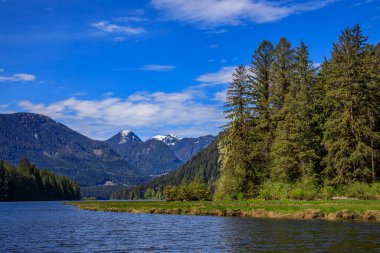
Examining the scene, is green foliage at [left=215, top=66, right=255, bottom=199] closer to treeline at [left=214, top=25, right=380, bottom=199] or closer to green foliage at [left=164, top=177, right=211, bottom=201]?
treeline at [left=214, top=25, right=380, bottom=199]

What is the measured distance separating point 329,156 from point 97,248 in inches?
1765

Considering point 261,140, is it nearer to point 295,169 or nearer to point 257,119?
point 257,119

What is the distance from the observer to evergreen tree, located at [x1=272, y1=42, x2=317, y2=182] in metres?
65.2

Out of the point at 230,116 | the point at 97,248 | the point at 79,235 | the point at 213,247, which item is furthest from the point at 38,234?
the point at 230,116

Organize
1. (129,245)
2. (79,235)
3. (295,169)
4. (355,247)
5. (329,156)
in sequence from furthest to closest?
1. (295,169)
2. (329,156)
3. (79,235)
4. (129,245)
5. (355,247)

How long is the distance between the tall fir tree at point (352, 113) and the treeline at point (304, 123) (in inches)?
5.5

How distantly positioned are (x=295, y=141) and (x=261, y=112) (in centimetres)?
1360

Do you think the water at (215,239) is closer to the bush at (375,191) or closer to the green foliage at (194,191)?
the bush at (375,191)

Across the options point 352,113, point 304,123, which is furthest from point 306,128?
point 352,113

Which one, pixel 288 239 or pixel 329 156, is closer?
pixel 288 239

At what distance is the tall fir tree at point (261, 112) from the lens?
243 ft

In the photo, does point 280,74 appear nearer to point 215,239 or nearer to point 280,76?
point 280,76

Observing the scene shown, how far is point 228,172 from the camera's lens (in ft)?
237

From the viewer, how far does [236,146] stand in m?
72.9
